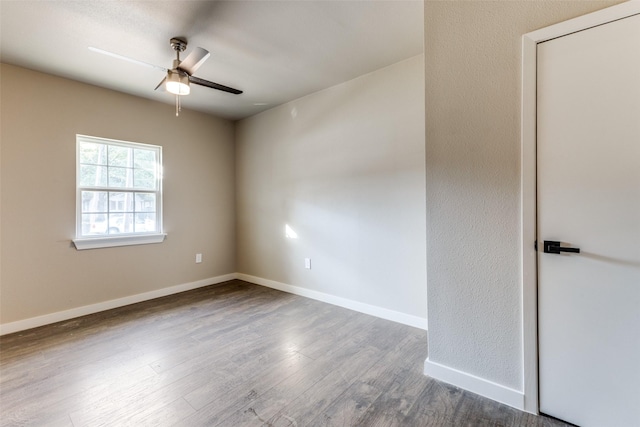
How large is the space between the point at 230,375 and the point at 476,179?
6.84 feet

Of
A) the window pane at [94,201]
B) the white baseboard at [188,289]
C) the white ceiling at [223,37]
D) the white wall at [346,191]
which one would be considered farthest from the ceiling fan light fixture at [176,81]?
the white baseboard at [188,289]

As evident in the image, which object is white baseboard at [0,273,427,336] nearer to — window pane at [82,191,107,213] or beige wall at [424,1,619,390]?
beige wall at [424,1,619,390]

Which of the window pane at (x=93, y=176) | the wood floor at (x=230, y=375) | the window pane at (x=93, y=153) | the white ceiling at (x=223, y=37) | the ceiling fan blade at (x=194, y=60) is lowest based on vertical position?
the wood floor at (x=230, y=375)

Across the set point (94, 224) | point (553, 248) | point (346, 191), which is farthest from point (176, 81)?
point (553, 248)

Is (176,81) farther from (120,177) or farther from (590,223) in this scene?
(590,223)

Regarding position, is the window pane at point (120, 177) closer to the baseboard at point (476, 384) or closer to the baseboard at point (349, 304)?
the baseboard at point (349, 304)

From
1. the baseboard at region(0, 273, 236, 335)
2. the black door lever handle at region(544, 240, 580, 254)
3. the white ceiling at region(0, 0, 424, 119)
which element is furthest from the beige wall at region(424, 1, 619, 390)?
the baseboard at region(0, 273, 236, 335)

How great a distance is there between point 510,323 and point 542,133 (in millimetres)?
1073

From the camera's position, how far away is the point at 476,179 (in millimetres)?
1653

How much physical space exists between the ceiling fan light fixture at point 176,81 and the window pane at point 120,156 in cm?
167

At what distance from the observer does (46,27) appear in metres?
2.07

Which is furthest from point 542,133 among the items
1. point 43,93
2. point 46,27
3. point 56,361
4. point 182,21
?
point 43,93

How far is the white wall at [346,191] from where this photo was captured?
2.64 meters

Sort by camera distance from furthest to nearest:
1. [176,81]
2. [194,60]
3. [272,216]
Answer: [272,216]
[176,81]
[194,60]
